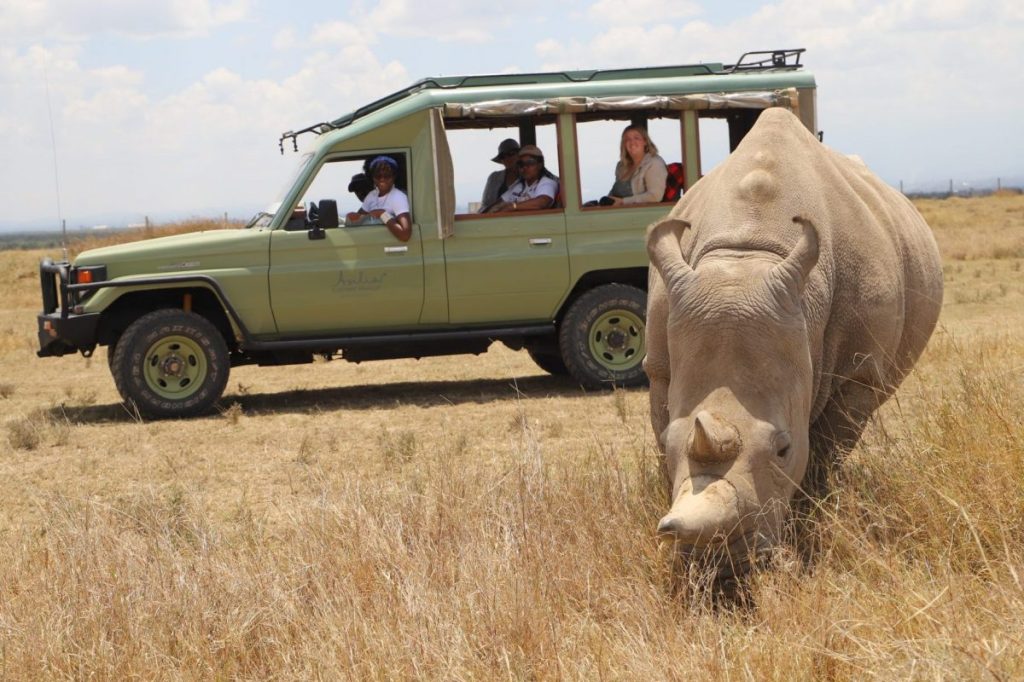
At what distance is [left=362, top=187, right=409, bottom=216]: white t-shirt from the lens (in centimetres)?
1131

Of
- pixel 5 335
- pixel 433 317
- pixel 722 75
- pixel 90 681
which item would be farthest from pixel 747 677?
pixel 5 335

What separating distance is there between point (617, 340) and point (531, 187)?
1.57m

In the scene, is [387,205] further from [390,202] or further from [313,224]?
[313,224]

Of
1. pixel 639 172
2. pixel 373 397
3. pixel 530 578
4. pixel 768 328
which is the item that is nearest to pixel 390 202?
pixel 373 397

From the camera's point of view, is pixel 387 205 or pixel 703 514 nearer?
pixel 703 514

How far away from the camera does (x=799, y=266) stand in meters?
4.87

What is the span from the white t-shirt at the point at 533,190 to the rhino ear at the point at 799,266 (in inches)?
271

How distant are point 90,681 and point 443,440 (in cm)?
509

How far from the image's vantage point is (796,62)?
484 inches

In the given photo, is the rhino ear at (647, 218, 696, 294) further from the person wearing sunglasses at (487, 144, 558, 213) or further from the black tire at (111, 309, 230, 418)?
the black tire at (111, 309, 230, 418)

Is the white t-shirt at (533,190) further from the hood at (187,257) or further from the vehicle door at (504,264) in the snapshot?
the hood at (187,257)

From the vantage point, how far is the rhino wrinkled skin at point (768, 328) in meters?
4.44

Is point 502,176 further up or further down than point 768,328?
further up

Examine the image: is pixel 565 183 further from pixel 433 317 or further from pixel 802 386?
pixel 802 386
